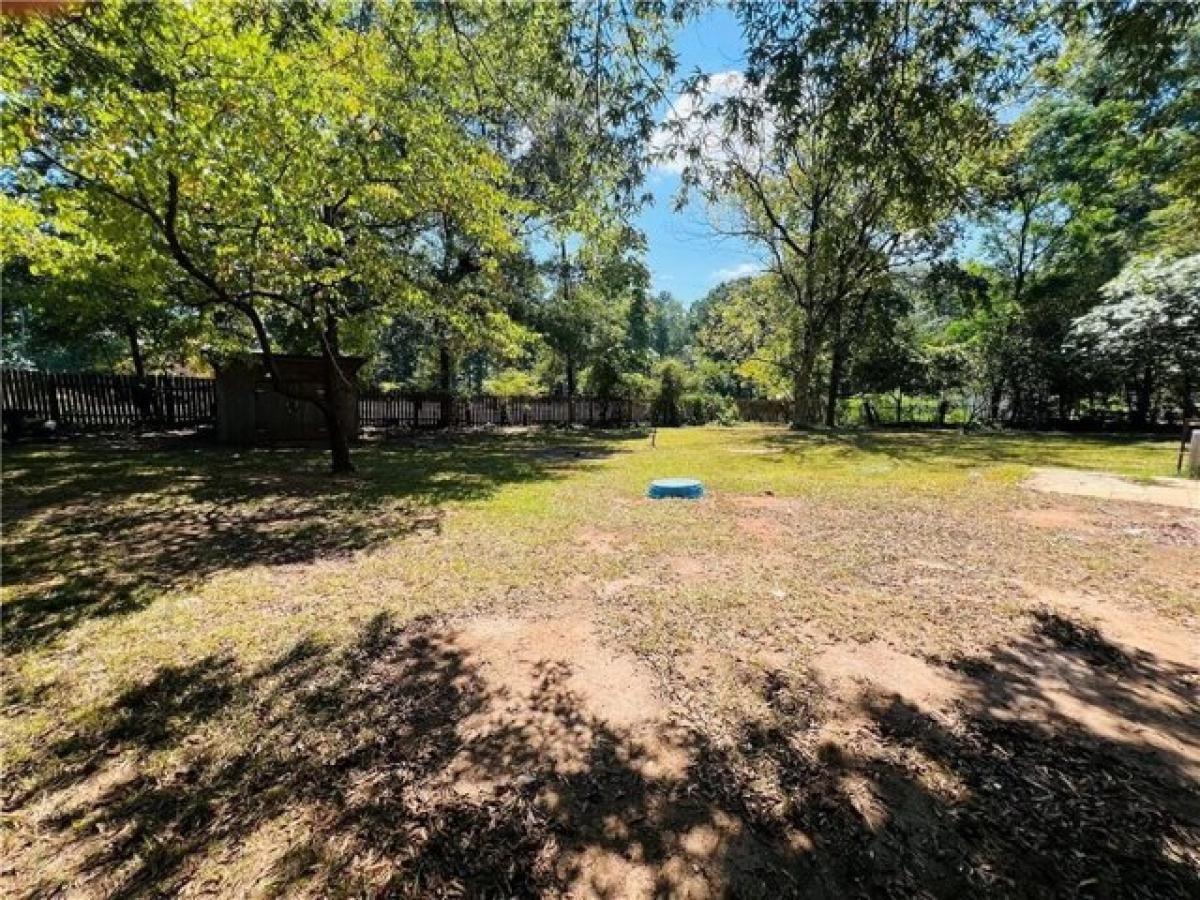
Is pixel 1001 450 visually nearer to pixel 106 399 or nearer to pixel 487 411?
pixel 487 411

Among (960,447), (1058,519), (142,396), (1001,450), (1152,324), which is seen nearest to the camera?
(1058,519)

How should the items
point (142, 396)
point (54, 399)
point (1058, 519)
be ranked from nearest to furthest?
point (1058, 519)
point (54, 399)
point (142, 396)

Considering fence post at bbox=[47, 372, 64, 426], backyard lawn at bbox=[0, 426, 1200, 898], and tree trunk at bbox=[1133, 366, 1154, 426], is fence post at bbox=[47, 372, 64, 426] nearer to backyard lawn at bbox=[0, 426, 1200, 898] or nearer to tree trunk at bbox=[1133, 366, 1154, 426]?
backyard lawn at bbox=[0, 426, 1200, 898]

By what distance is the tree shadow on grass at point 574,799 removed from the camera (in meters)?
1.76

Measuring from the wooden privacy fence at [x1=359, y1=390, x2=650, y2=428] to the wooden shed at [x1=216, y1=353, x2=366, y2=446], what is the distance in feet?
10.7

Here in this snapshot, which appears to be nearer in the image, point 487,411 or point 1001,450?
point 1001,450

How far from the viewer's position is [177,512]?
6.26 metres

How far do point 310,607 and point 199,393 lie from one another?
14.0 m

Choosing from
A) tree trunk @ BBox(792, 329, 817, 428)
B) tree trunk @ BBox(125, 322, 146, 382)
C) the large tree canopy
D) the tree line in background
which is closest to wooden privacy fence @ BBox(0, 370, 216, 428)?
tree trunk @ BBox(125, 322, 146, 382)

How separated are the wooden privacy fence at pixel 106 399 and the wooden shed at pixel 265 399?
4.93 ft

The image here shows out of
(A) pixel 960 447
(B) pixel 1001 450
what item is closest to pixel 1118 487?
(B) pixel 1001 450

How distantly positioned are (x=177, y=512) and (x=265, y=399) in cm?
681

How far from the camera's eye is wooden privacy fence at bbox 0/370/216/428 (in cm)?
1191

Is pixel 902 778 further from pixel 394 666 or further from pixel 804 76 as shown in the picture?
pixel 804 76
